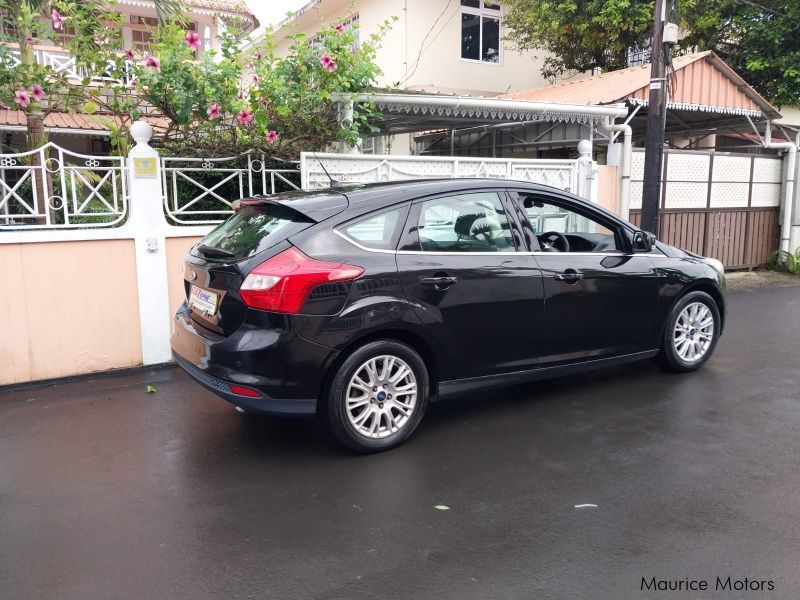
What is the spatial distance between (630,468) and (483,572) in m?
1.43

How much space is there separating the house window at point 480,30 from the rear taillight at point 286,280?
13647mm

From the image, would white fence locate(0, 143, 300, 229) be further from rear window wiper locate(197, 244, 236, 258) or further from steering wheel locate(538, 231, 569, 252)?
steering wheel locate(538, 231, 569, 252)

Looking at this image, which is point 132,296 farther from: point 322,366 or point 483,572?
point 483,572

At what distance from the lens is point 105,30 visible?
6648mm

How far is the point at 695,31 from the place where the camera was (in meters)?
14.8

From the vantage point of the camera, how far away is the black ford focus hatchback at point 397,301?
394 cm

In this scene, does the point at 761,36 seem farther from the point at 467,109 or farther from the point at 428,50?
the point at 467,109

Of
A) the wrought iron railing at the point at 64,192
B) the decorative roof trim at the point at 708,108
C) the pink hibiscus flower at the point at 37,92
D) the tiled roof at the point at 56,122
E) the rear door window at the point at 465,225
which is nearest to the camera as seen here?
the rear door window at the point at 465,225

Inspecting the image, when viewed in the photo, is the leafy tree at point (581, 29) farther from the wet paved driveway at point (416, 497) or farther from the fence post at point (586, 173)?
the wet paved driveway at point (416, 497)

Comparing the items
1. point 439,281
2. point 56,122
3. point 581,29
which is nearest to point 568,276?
point 439,281

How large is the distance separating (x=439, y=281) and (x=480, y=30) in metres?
14.0

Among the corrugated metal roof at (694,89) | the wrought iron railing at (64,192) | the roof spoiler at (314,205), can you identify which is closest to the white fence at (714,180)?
the corrugated metal roof at (694,89)

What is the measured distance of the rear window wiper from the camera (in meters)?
4.24

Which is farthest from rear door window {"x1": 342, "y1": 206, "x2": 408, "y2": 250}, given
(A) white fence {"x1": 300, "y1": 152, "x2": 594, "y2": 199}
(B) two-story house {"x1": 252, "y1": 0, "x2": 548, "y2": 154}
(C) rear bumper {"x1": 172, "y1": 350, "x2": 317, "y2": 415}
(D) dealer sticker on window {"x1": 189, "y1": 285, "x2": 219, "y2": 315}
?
(B) two-story house {"x1": 252, "y1": 0, "x2": 548, "y2": 154}
